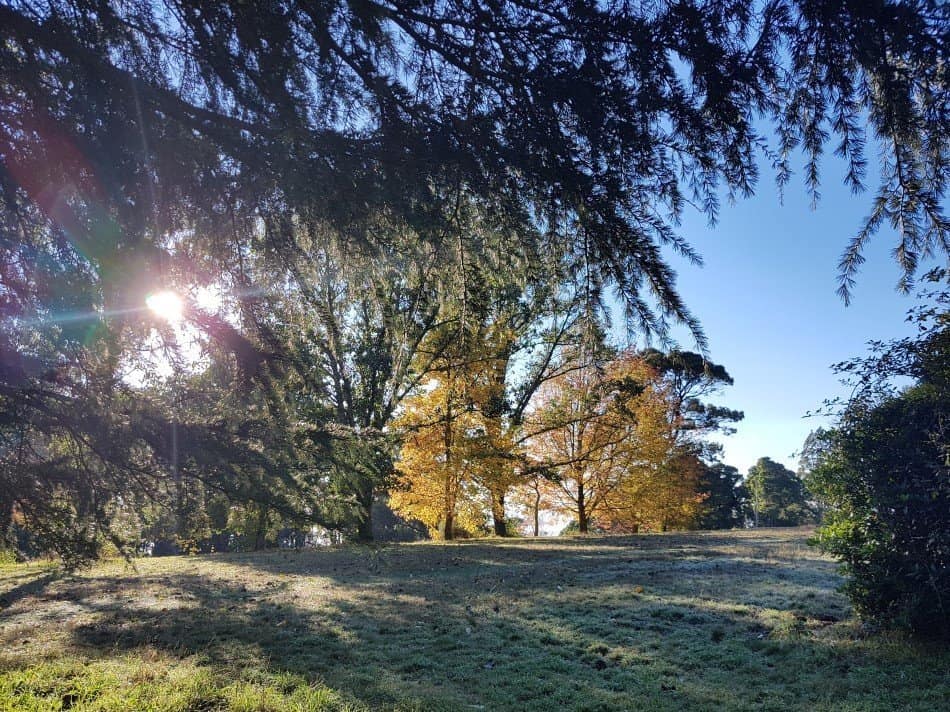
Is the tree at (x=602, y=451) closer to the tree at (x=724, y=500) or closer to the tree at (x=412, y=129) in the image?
the tree at (x=412, y=129)

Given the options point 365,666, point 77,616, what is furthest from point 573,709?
point 77,616

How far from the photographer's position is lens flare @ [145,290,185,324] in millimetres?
3932

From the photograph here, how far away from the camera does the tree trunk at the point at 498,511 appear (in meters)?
18.0

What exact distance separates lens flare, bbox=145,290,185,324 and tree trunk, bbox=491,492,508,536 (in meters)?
14.2

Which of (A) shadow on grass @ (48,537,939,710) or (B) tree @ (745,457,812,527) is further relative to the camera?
(B) tree @ (745,457,812,527)

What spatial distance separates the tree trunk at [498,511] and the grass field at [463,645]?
6959 mm

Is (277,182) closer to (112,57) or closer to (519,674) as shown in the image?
(112,57)

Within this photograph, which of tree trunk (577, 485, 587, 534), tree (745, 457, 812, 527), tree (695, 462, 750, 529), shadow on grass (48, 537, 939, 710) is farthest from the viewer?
tree (745, 457, 812, 527)

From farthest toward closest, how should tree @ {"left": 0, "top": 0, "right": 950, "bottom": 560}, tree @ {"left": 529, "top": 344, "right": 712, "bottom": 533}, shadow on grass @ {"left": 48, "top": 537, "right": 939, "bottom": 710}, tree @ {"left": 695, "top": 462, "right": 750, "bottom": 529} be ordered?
tree @ {"left": 695, "top": 462, "right": 750, "bottom": 529} → tree @ {"left": 529, "top": 344, "right": 712, "bottom": 533} → shadow on grass @ {"left": 48, "top": 537, "right": 939, "bottom": 710} → tree @ {"left": 0, "top": 0, "right": 950, "bottom": 560}

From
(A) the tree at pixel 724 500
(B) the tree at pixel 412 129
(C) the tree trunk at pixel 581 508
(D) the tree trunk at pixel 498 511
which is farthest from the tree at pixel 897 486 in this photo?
(A) the tree at pixel 724 500

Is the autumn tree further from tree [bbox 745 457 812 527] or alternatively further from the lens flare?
tree [bbox 745 457 812 527]

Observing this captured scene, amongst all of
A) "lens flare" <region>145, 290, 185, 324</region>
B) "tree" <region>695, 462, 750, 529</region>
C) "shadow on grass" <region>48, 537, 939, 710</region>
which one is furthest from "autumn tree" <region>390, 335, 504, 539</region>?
"tree" <region>695, 462, 750, 529</region>

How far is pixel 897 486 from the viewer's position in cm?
561

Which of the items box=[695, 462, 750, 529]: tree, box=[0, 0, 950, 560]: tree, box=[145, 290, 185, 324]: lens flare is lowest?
box=[695, 462, 750, 529]: tree
